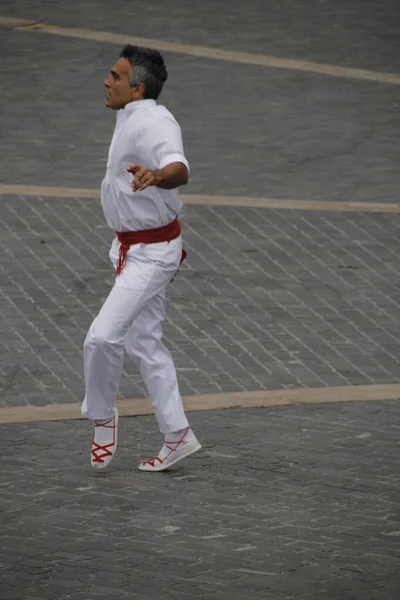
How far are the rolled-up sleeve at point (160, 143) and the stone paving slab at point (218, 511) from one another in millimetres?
1589

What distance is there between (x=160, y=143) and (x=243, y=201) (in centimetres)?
580

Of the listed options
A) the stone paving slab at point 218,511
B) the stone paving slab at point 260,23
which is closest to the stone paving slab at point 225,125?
the stone paving slab at point 260,23

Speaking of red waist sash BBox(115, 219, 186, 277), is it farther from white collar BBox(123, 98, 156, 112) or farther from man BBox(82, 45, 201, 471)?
white collar BBox(123, 98, 156, 112)

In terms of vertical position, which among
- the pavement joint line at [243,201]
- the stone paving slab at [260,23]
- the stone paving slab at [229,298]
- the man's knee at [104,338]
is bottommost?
the stone paving slab at [260,23]

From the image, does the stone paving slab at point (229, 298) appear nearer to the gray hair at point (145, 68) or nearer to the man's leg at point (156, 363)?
the man's leg at point (156, 363)

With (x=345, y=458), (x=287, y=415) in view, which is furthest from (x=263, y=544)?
(x=287, y=415)

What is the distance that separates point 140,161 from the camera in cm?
881

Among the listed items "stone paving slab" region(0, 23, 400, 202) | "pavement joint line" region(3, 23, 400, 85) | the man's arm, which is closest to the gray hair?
the man's arm

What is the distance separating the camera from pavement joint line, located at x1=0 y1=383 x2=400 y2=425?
1018 cm

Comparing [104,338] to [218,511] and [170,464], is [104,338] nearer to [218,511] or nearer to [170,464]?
[170,464]

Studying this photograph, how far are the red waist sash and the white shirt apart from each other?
0.03 m

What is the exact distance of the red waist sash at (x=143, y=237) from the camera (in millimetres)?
8930

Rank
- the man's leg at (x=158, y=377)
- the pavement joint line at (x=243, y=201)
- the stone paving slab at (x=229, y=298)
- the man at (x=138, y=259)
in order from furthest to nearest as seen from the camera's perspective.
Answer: the pavement joint line at (x=243, y=201) → the stone paving slab at (x=229, y=298) → the man's leg at (x=158, y=377) → the man at (x=138, y=259)

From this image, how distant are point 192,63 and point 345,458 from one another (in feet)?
36.1
